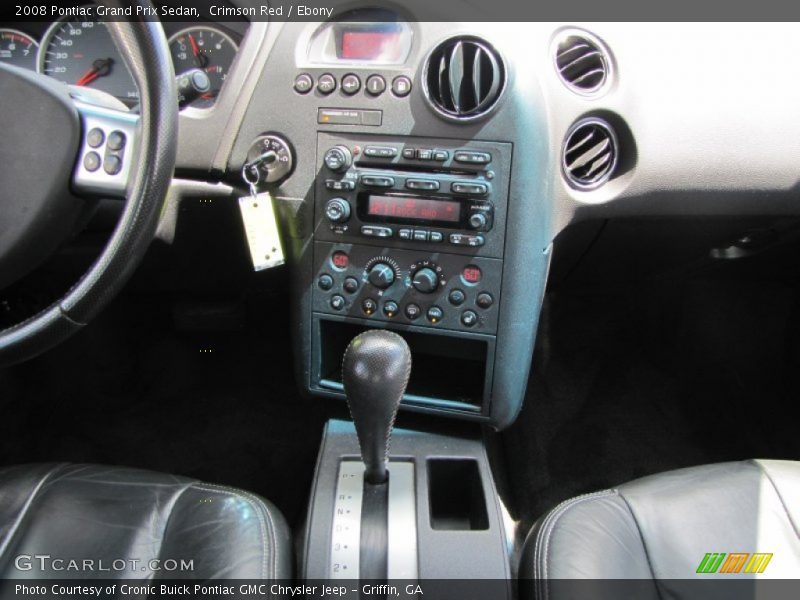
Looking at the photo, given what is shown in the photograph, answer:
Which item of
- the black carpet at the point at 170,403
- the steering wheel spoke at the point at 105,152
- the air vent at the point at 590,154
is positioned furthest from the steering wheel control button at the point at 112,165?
the black carpet at the point at 170,403

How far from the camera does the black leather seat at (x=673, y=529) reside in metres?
0.89

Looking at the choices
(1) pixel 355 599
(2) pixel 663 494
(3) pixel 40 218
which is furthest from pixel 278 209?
(2) pixel 663 494

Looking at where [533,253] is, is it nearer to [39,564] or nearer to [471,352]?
[471,352]

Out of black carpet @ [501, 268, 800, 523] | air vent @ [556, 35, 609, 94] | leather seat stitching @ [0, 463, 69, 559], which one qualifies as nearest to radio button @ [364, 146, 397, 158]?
air vent @ [556, 35, 609, 94]

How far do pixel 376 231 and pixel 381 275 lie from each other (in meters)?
0.07

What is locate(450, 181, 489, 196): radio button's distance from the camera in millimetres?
A: 1016

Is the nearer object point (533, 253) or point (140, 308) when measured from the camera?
point (533, 253)

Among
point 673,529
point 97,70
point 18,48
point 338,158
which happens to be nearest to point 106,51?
point 97,70

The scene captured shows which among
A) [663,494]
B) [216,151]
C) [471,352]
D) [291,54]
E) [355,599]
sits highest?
[291,54]

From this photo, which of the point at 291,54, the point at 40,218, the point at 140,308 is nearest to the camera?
the point at 40,218

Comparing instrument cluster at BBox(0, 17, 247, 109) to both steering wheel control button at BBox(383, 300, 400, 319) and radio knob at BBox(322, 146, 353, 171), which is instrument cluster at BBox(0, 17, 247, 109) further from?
steering wheel control button at BBox(383, 300, 400, 319)

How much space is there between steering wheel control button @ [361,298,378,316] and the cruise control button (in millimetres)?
94

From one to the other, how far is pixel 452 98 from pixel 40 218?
0.62m

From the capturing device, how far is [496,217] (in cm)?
103
